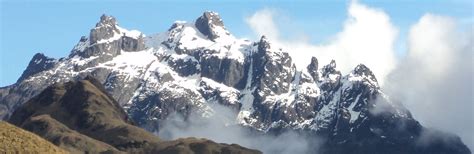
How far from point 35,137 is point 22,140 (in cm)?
438

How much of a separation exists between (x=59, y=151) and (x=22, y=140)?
9269 mm

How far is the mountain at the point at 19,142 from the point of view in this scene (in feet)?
598

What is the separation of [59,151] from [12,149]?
13540 mm

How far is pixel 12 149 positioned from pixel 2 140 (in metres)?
2.91

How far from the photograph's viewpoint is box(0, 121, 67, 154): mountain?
182m

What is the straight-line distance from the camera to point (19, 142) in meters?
185

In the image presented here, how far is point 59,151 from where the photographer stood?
193125mm

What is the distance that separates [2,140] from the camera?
182 meters

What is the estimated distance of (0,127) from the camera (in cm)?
18750

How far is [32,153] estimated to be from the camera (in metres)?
184

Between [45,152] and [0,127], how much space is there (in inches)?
417

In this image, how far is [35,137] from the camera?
190875 mm

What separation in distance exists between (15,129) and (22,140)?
506 centimetres

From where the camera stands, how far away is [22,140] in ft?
613
